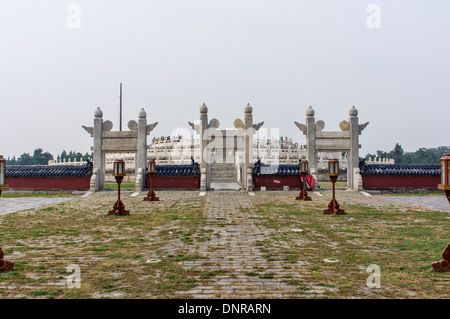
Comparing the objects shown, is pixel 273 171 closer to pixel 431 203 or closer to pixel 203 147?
pixel 203 147

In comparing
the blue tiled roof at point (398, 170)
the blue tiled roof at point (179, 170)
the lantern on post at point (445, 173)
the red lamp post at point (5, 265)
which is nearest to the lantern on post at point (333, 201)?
the lantern on post at point (445, 173)

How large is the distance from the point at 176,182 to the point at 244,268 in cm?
1605

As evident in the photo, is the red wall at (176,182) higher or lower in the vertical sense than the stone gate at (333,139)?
lower

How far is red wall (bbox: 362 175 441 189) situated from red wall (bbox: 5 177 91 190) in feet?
48.2

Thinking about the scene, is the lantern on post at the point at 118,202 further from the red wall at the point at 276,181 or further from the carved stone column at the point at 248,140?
the red wall at the point at 276,181

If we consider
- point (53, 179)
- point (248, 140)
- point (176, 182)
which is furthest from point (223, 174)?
point (53, 179)

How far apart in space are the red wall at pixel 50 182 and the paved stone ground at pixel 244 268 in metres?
14.5

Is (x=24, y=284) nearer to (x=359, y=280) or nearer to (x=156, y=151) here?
(x=359, y=280)

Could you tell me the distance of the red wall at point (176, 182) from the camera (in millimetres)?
20641

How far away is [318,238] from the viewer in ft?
23.5

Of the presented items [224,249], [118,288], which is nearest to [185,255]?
[224,249]

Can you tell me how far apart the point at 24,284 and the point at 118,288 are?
107 centimetres

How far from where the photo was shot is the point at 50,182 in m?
20.9
